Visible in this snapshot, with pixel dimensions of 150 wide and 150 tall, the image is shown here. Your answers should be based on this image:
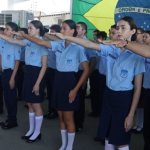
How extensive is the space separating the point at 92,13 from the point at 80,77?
2.89 metres

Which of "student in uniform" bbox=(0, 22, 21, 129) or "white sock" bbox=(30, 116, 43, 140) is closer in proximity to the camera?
"white sock" bbox=(30, 116, 43, 140)

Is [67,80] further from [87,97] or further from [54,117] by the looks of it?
[87,97]

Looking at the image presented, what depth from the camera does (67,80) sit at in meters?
2.12

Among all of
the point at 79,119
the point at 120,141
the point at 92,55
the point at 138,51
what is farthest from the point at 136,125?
the point at 138,51

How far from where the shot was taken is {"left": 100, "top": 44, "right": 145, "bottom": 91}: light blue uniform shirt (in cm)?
159

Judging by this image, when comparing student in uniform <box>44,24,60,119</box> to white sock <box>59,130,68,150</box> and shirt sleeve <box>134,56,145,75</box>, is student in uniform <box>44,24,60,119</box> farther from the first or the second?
shirt sleeve <box>134,56,145,75</box>

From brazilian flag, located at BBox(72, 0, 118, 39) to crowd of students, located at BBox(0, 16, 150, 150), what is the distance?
165cm

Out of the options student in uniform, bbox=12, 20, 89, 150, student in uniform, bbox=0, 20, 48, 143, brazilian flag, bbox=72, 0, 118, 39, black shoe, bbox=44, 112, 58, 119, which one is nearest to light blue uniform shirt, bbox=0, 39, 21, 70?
student in uniform, bbox=0, 20, 48, 143

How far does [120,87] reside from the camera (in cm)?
163

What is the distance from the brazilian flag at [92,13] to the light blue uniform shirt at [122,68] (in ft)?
10.2

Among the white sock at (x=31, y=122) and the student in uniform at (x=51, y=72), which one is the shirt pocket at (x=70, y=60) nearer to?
the white sock at (x=31, y=122)

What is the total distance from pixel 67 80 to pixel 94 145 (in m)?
0.87

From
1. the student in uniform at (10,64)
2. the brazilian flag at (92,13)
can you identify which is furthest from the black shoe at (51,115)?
the brazilian flag at (92,13)

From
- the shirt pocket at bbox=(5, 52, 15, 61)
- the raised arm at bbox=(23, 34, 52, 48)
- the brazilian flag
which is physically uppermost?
the brazilian flag
